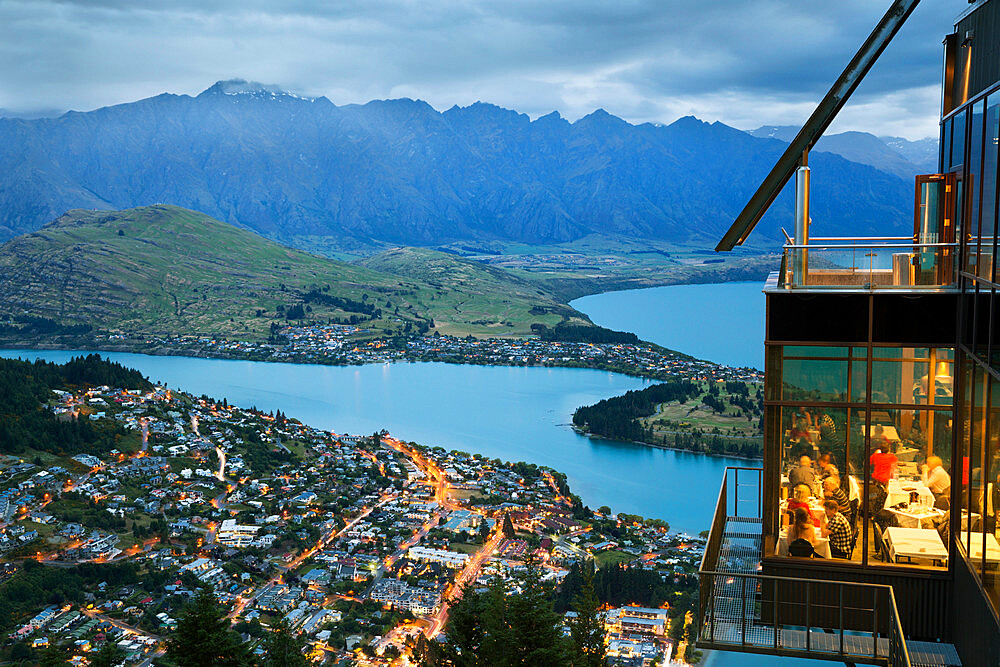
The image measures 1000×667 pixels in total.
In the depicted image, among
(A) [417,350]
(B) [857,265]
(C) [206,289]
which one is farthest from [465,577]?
(C) [206,289]

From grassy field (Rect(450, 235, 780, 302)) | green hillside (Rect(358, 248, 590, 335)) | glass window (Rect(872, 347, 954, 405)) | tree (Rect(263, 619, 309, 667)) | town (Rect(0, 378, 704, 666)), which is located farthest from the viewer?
grassy field (Rect(450, 235, 780, 302))

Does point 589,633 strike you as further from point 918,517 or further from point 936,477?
point 936,477

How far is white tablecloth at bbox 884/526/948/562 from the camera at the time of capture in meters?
6.39

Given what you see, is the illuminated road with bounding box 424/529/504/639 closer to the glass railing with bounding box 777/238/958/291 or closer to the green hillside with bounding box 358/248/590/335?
the glass railing with bounding box 777/238/958/291

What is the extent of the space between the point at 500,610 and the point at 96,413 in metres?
39.5

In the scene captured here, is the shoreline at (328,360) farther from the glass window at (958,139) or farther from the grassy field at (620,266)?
the glass window at (958,139)

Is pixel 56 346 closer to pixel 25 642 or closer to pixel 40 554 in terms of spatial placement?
pixel 40 554

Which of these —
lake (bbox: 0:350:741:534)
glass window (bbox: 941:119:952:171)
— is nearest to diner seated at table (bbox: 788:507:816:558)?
glass window (bbox: 941:119:952:171)

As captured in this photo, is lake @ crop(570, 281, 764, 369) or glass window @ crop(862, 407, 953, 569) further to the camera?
lake @ crop(570, 281, 764, 369)

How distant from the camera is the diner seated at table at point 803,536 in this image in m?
6.69

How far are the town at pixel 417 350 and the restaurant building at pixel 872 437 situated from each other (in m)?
56.5

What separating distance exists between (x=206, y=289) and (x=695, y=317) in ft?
181

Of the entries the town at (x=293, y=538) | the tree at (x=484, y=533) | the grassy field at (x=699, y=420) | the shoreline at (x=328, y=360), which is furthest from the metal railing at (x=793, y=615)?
the shoreline at (x=328, y=360)

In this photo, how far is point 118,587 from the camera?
26.8 m
